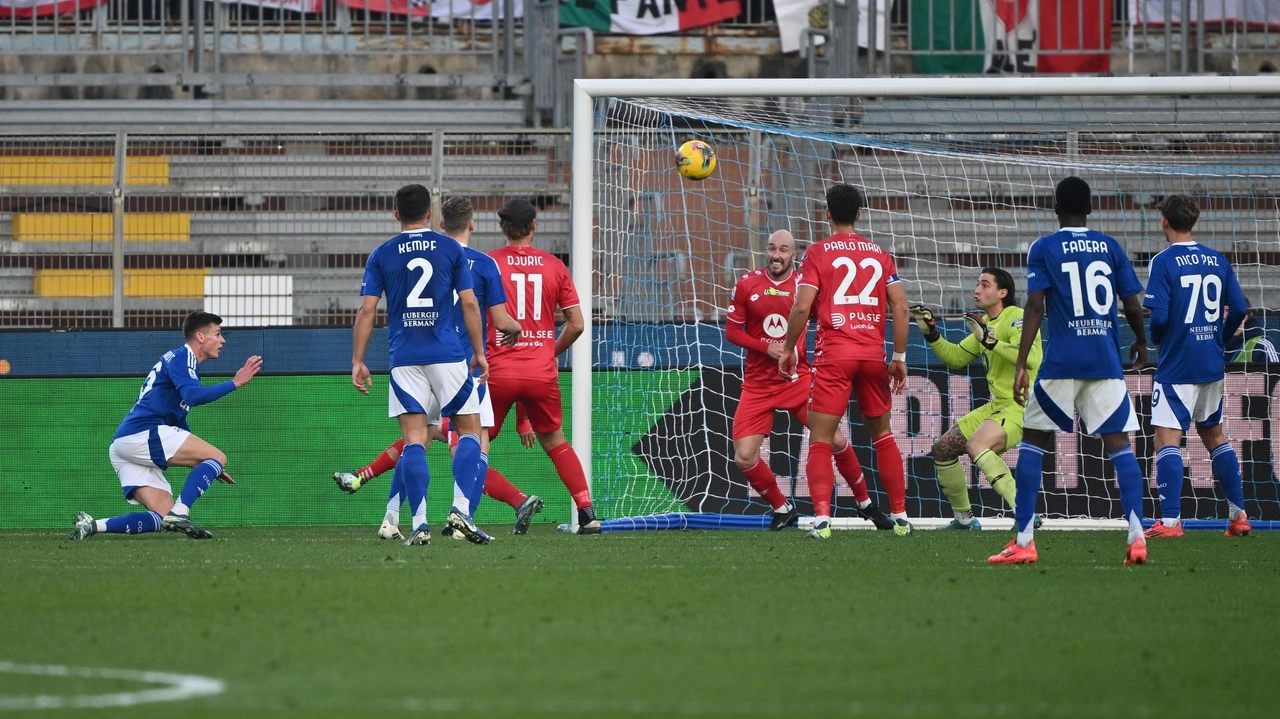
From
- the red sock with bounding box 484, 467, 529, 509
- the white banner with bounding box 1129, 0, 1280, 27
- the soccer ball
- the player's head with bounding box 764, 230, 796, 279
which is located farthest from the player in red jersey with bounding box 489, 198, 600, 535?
the white banner with bounding box 1129, 0, 1280, 27

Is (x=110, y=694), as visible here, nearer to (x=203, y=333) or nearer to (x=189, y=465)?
(x=203, y=333)

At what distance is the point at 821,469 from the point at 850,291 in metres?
1.09

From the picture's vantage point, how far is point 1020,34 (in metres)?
16.6

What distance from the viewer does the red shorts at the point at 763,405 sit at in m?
10.3

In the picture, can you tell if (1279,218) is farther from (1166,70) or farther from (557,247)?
(557,247)

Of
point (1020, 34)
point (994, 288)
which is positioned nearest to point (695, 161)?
point (994, 288)

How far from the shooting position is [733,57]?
56.5ft

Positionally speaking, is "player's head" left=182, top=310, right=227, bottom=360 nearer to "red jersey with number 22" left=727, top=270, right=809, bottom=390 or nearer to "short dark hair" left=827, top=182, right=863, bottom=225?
"red jersey with number 22" left=727, top=270, right=809, bottom=390

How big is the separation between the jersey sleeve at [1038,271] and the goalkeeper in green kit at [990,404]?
8.92 ft

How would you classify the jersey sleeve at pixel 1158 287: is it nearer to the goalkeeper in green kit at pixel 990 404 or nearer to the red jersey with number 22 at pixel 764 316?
the goalkeeper in green kit at pixel 990 404

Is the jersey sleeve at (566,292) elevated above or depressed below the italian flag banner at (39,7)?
below

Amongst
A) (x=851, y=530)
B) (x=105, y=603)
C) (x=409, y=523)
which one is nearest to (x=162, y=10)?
(x=409, y=523)

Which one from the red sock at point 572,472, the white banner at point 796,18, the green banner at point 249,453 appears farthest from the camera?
the white banner at point 796,18

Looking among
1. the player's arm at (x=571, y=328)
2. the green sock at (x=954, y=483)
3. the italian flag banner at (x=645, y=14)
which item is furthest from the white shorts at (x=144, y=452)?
the italian flag banner at (x=645, y=14)
